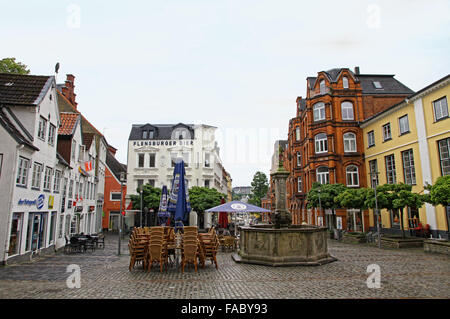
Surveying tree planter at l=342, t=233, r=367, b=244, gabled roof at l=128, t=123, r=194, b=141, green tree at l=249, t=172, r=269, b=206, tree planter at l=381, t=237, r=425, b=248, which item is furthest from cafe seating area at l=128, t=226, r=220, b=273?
green tree at l=249, t=172, r=269, b=206

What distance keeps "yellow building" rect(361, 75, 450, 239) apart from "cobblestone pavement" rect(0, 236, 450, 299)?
36.2 ft

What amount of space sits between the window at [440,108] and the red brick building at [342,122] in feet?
40.9

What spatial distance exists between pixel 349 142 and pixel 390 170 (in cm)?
730

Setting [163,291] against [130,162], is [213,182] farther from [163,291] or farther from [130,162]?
[163,291]

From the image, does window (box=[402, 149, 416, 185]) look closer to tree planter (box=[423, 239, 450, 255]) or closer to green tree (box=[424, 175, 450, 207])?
tree planter (box=[423, 239, 450, 255])

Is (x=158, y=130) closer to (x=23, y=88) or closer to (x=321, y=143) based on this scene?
(x=321, y=143)

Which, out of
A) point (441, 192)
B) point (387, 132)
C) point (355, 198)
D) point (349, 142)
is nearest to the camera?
point (441, 192)

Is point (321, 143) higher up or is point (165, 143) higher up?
point (165, 143)

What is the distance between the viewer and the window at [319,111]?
36.6 metres

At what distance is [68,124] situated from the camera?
2211 centimetres

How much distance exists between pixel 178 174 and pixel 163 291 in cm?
678

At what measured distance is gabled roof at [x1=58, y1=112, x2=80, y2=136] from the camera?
2142 centimetres

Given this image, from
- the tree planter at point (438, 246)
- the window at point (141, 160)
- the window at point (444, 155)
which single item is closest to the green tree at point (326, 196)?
the window at point (444, 155)

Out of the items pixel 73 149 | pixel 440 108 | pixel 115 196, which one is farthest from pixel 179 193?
pixel 115 196
